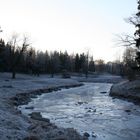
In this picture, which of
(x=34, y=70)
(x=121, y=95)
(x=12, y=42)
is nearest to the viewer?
(x=121, y=95)

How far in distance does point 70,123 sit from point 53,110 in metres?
6.58

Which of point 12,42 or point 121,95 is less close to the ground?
point 12,42

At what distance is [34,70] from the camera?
9950 cm

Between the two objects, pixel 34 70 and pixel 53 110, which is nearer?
pixel 53 110

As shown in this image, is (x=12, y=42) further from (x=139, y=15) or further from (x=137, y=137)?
(x=137, y=137)

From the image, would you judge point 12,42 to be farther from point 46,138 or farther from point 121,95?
point 46,138

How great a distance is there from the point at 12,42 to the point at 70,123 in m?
69.3

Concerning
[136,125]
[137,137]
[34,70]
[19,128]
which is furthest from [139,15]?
[34,70]

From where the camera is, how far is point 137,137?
55.8 feet

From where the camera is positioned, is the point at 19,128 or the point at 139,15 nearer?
the point at 19,128

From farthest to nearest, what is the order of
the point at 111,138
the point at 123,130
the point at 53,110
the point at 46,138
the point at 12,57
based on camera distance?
the point at 12,57 < the point at 53,110 < the point at 123,130 < the point at 111,138 < the point at 46,138

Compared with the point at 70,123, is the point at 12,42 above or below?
above

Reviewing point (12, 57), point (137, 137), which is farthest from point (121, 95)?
point (12, 57)

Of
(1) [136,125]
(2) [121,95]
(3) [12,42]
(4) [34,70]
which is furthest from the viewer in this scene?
(4) [34,70]
